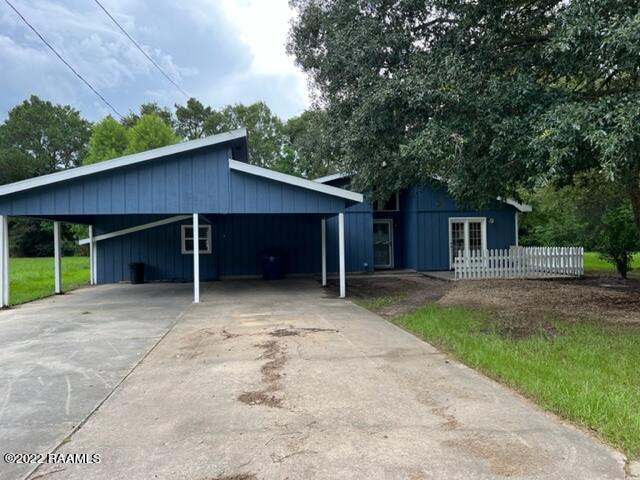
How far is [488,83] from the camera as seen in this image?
22.4 ft

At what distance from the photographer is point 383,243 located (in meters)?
18.6

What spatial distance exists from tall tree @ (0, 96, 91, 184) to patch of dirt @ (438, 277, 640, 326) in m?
52.2

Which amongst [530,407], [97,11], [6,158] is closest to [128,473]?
[530,407]

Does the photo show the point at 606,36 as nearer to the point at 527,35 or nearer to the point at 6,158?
the point at 527,35

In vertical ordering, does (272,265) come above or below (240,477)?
above

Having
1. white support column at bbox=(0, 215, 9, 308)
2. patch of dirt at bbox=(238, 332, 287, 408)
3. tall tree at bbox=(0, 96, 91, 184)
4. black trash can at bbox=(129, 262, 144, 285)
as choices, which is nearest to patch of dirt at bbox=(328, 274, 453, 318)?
patch of dirt at bbox=(238, 332, 287, 408)

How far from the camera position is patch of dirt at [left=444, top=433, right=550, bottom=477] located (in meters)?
2.84

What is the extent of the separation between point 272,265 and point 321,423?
12621 millimetres

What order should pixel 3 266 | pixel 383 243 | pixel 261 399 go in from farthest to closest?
pixel 383 243 < pixel 3 266 < pixel 261 399

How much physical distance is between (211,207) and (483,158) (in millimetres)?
6484

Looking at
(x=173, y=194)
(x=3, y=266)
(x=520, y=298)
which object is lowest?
(x=520, y=298)

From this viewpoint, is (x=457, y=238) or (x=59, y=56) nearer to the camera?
(x=59, y=56)

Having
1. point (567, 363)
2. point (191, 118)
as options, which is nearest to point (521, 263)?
point (567, 363)

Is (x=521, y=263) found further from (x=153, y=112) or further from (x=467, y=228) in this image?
(x=153, y=112)
